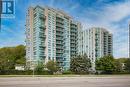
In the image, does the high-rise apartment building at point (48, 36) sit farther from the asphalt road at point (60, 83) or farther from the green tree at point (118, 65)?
the asphalt road at point (60, 83)

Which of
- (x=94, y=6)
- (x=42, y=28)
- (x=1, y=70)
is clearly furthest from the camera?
(x=42, y=28)

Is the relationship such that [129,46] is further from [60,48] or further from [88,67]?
[60,48]

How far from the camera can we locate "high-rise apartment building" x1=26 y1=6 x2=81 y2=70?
172 ft

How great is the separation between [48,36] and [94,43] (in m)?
19.4

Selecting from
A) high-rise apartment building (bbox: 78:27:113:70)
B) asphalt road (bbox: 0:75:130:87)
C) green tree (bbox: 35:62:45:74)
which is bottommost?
green tree (bbox: 35:62:45:74)

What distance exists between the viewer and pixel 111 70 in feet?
148

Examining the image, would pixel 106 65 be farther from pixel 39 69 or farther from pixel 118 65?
pixel 39 69

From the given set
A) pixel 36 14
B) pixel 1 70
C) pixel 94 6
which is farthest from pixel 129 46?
pixel 36 14

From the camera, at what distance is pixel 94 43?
228ft

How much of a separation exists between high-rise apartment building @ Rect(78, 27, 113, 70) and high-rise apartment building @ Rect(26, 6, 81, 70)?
1146 centimetres

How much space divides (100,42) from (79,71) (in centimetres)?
2693

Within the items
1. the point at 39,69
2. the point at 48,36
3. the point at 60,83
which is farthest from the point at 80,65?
the point at 60,83

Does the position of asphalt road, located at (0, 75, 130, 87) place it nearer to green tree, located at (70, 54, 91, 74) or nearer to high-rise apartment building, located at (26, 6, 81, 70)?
green tree, located at (70, 54, 91, 74)

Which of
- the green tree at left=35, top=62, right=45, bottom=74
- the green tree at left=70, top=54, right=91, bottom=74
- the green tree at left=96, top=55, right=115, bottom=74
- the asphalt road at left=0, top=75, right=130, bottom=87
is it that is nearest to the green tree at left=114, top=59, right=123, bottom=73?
the green tree at left=96, top=55, right=115, bottom=74
